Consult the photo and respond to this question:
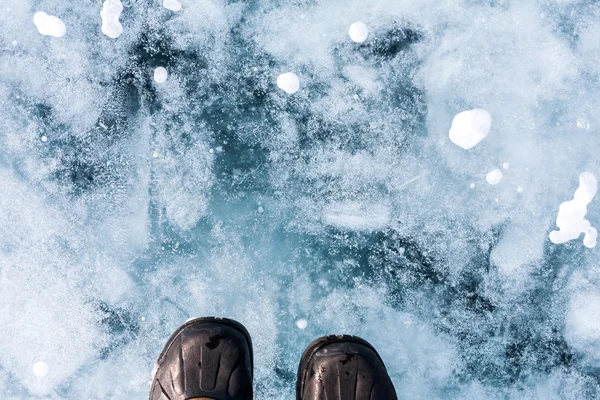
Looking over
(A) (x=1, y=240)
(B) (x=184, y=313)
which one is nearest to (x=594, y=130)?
(B) (x=184, y=313)

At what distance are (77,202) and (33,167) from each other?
22cm

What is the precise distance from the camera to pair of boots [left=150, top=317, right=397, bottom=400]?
1756 mm

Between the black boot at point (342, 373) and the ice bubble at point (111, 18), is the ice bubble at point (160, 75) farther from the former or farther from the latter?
the black boot at point (342, 373)

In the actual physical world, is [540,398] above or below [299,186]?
below

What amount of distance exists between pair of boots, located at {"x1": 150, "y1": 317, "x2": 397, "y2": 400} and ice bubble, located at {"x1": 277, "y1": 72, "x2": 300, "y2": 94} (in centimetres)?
90

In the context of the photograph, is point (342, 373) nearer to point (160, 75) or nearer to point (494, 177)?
point (494, 177)

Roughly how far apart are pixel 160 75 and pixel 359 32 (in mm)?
785

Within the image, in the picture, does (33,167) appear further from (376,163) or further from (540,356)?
(540,356)

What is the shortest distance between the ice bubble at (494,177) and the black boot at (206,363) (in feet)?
3.57

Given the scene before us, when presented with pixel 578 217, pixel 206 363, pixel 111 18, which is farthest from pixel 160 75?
pixel 578 217

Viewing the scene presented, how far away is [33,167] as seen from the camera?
1906 millimetres

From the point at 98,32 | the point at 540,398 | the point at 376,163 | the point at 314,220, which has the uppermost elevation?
the point at 98,32

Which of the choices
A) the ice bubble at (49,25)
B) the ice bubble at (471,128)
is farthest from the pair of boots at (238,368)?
the ice bubble at (49,25)

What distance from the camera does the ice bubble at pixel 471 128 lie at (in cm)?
190
